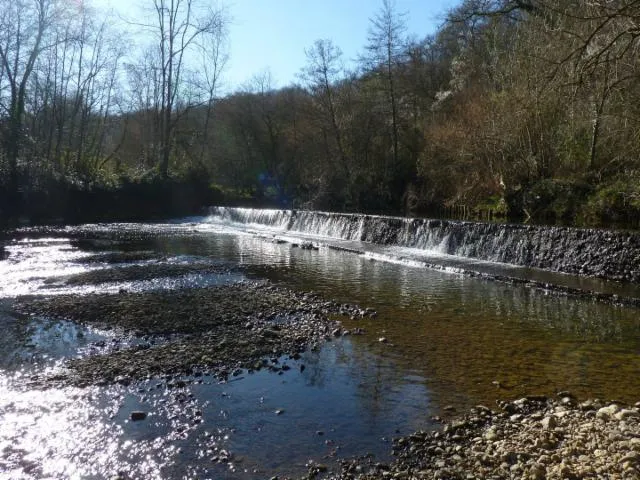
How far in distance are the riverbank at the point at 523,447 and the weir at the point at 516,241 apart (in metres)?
8.16

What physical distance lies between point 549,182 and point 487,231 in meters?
5.67

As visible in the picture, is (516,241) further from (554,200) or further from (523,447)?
(523,447)

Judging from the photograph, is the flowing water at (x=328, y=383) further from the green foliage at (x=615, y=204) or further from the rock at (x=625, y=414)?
the green foliage at (x=615, y=204)

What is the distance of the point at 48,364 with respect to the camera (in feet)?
20.8

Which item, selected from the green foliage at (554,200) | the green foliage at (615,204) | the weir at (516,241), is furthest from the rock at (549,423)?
the green foliage at (554,200)

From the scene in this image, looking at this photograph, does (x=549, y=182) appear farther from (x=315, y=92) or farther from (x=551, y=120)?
(x=315, y=92)

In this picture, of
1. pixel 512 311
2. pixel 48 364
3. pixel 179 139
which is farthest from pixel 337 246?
pixel 179 139

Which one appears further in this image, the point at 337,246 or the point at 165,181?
the point at 165,181

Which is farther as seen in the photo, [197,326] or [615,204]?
[615,204]

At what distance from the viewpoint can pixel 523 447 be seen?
402 cm

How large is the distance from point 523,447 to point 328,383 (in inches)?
92.1

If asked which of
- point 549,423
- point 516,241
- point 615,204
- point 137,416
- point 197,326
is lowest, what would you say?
point 137,416

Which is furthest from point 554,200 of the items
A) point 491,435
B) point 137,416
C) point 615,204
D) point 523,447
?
point 137,416

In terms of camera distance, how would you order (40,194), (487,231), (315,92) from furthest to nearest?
(315,92), (40,194), (487,231)
